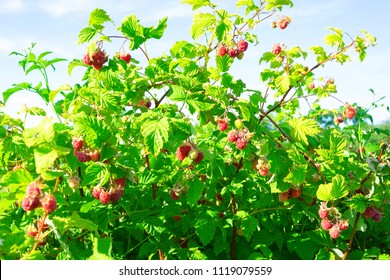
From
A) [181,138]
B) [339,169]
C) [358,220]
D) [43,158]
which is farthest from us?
[358,220]

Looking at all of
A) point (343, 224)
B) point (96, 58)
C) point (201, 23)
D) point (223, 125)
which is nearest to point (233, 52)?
point (201, 23)

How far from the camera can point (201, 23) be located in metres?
2.81

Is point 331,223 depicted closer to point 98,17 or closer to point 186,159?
point 186,159

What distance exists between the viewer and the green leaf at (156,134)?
2.27 metres

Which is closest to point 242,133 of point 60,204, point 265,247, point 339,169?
point 339,169

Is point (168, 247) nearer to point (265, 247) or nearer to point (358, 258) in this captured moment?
point (265, 247)

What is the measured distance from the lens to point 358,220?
288 centimetres

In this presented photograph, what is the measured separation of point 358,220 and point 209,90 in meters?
1.16

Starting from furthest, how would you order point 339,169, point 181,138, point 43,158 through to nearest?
point 339,169 < point 181,138 < point 43,158

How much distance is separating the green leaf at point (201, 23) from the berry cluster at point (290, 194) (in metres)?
1.03

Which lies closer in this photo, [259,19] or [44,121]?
[44,121]

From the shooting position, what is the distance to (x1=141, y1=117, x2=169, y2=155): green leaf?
2.27 metres

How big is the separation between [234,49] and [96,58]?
74 centimetres

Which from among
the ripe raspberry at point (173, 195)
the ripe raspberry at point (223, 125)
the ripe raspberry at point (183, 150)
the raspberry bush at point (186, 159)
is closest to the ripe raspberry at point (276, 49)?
the raspberry bush at point (186, 159)
